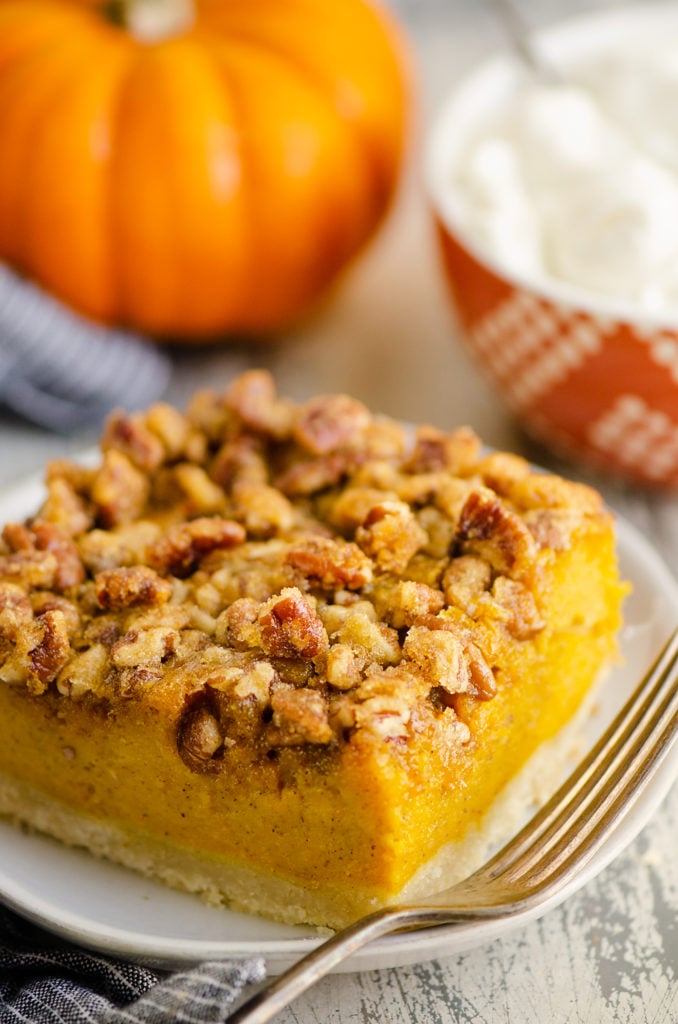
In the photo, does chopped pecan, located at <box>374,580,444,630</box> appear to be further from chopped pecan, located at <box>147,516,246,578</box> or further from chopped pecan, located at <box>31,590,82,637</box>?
chopped pecan, located at <box>31,590,82,637</box>

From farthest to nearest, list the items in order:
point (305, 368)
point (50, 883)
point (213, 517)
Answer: point (305, 368) < point (213, 517) < point (50, 883)

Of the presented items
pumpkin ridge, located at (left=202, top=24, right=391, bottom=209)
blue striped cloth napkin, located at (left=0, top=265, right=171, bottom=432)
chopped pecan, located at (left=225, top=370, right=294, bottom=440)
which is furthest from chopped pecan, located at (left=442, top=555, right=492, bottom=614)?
pumpkin ridge, located at (left=202, top=24, right=391, bottom=209)

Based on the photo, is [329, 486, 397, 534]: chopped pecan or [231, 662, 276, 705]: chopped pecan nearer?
[231, 662, 276, 705]: chopped pecan

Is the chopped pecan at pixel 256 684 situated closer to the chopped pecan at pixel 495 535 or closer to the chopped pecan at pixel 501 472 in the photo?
the chopped pecan at pixel 495 535

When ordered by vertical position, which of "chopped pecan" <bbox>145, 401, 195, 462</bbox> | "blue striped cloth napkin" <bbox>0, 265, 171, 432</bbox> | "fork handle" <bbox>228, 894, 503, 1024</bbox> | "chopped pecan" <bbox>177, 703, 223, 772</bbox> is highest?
"chopped pecan" <bbox>145, 401, 195, 462</bbox>

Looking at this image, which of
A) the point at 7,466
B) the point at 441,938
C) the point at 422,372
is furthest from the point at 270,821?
the point at 422,372

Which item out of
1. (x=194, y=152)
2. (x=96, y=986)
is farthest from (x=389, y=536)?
(x=194, y=152)

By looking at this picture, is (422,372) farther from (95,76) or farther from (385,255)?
(95,76)
